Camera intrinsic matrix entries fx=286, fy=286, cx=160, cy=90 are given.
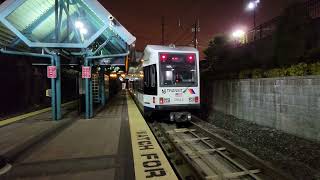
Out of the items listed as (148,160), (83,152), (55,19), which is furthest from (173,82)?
(55,19)

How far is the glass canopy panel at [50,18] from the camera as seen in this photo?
12.0 meters

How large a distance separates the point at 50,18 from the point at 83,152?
8.77 meters

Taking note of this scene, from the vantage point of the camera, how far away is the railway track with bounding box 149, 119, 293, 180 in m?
5.94

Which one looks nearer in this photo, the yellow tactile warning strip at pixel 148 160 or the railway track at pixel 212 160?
the yellow tactile warning strip at pixel 148 160

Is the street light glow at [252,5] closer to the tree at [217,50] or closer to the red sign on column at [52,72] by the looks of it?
the tree at [217,50]

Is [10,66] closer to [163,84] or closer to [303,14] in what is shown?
[163,84]

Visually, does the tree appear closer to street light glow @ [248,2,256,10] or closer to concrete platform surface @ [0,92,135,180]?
street light glow @ [248,2,256,10]

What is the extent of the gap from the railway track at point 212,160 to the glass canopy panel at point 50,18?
6.44m

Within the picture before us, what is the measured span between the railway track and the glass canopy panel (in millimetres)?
6437

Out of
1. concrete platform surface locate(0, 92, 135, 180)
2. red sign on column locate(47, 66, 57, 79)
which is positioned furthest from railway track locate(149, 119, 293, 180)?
red sign on column locate(47, 66, 57, 79)

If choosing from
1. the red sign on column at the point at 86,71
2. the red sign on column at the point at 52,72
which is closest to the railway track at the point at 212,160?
the red sign on column at the point at 86,71

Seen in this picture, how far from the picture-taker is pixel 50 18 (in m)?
13.8

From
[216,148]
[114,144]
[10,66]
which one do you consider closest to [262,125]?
[216,148]

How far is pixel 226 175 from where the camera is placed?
5.91 meters
